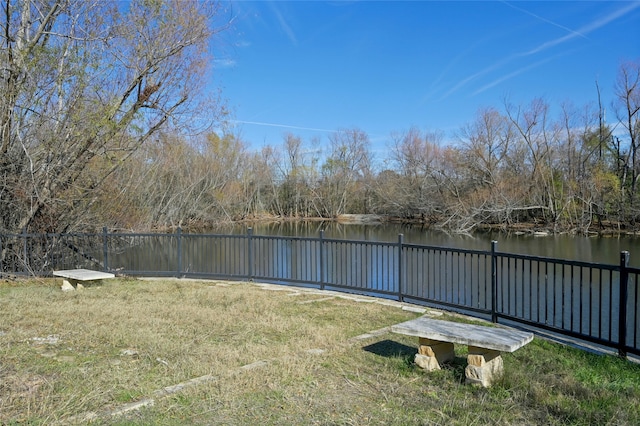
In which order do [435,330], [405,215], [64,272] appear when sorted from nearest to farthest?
[435,330]
[64,272]
[405,215]

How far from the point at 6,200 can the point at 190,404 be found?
884cm

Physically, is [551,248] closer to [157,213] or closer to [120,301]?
[120,301]

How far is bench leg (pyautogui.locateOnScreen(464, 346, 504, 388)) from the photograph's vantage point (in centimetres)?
370

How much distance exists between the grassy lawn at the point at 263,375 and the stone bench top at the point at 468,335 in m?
0.31

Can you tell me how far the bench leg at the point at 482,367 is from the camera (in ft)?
12.1

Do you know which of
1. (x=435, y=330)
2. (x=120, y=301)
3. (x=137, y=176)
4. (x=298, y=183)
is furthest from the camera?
(x=298, y=183)

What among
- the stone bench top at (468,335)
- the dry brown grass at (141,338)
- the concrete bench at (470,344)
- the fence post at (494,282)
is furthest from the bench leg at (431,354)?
the fence post at (494,282)

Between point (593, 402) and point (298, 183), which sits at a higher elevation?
point (298, 183)

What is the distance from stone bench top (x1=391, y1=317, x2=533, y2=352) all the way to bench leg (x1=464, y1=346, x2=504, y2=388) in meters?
0.11

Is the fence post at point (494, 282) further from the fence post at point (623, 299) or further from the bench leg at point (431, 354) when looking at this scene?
the bench leg at point (431, 354)

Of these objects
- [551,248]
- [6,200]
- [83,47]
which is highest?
[83,47]

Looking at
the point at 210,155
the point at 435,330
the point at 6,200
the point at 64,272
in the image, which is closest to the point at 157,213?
the point at 210,155

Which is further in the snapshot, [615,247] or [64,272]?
[615,247]

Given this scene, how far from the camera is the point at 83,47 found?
373 inches
